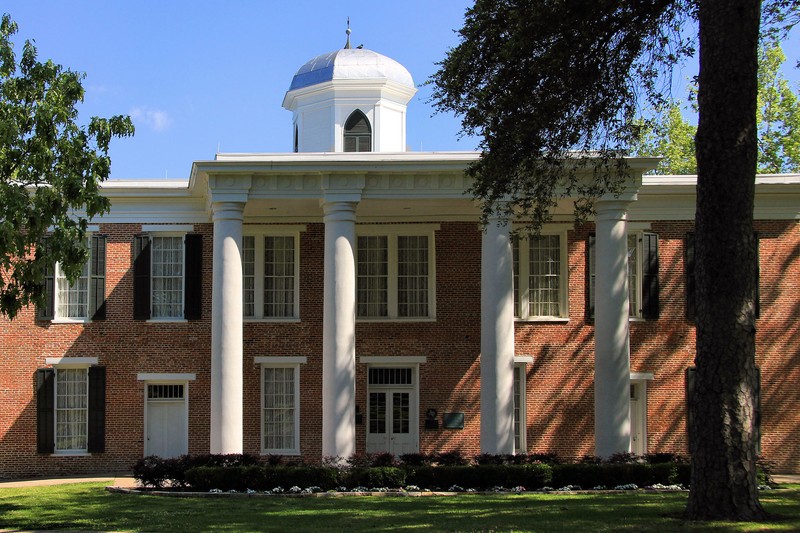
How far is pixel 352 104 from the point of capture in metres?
32.0

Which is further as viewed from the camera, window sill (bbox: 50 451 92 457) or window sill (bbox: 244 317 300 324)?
window sill (bbox: 244 317 300 324)

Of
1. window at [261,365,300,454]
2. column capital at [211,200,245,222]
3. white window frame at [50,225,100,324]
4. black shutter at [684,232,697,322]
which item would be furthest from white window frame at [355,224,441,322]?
white window frame at [50,225,100,324]

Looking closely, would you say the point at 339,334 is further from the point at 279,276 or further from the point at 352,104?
the point at 352,104

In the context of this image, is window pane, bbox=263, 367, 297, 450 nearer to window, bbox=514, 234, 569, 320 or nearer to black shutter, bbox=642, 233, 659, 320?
window, bbox=514, 234, 569, 320

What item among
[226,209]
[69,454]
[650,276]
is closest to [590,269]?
[650,276]

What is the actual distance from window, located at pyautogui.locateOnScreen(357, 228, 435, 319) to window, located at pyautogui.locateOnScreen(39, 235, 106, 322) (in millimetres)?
6923

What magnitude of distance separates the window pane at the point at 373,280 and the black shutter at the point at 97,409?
23.4 ft

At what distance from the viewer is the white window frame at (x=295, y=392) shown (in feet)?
95.7

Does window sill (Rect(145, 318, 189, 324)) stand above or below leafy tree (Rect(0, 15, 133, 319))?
below

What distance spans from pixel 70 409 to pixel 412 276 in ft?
32.3

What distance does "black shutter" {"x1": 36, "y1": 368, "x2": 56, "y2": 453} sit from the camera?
1135 inches

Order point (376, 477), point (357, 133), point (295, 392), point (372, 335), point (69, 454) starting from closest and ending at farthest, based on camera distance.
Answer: point (376, 477) → point (69, 454) → point (295, 392) → point (372, 335) → point (357, 133)

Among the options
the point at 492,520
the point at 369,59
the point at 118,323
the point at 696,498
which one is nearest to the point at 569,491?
the point at 492,520

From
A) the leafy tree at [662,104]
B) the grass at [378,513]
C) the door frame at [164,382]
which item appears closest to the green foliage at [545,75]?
the leafy tree at [662,104]
